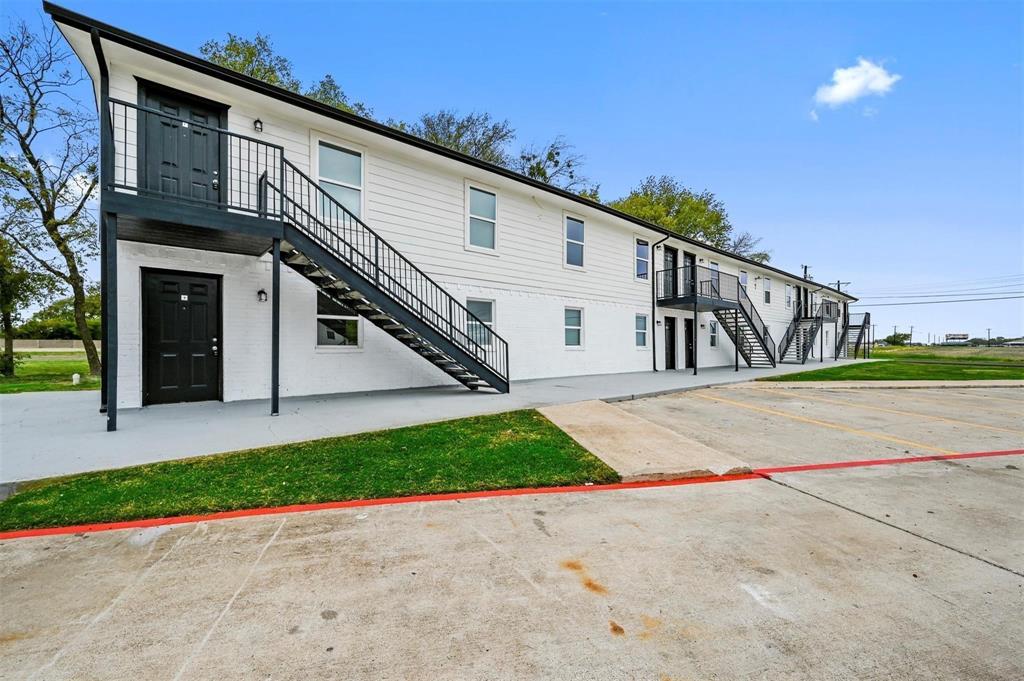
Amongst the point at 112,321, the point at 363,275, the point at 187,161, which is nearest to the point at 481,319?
the point at 363,275

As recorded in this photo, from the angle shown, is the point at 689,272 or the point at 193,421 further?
the point at 689,272

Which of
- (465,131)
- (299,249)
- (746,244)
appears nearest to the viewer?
(299,249)

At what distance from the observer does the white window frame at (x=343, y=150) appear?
8.77 metres

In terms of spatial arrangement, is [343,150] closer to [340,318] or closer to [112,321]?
[340,318]

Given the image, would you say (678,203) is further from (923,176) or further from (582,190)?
(923,176)

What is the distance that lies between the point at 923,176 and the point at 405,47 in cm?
2566

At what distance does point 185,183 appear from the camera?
7.21 meters

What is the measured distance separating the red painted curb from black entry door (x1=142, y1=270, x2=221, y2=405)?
201 inches

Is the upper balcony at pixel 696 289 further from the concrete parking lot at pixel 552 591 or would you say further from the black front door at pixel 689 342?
the concrete parking lot at pixel 552 591

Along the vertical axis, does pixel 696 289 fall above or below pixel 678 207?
below

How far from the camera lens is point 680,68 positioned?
15805 millimetres

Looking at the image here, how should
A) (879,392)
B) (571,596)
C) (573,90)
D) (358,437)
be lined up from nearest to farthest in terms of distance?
1. (571,596)
2. (358,437)
3. (879,392)
4. (573,90)

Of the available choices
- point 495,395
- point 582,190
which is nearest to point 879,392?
point 495,395

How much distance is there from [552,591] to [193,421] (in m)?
6.22
